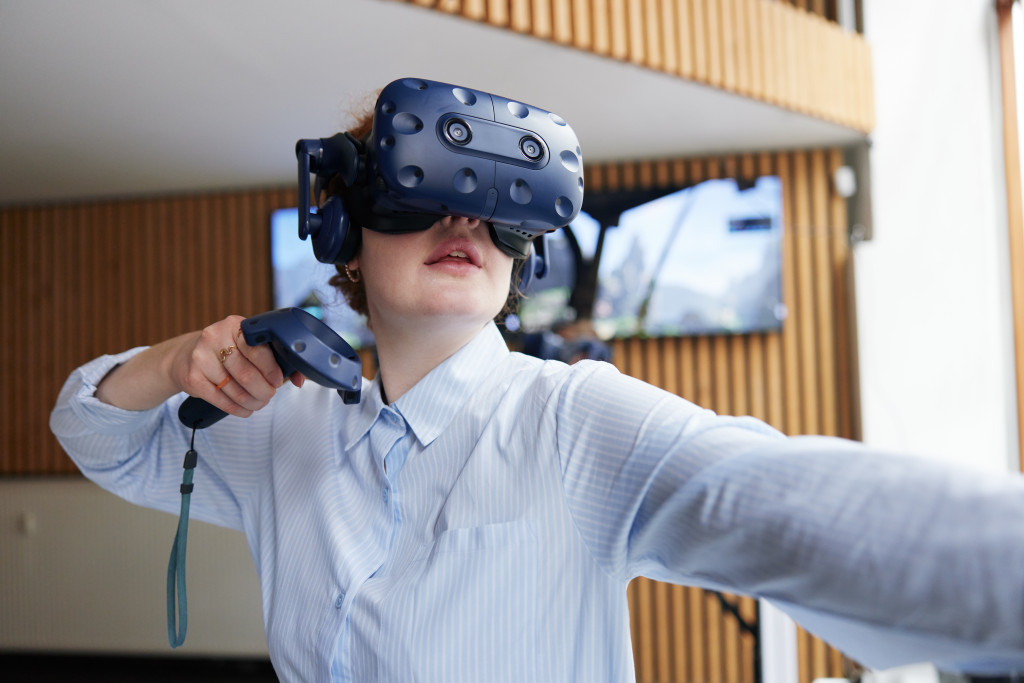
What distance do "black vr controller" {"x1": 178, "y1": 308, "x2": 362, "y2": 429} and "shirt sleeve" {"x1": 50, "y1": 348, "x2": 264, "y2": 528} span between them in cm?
41

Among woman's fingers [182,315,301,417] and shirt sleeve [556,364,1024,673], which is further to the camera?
woman's fingers [182,315,301,417]

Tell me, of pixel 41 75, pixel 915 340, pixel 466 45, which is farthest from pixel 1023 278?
pixel 41 75

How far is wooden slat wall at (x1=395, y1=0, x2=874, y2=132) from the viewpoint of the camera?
246cm

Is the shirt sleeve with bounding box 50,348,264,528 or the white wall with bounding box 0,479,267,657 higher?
the shirt sleeve with bounding box 50,348,264,528

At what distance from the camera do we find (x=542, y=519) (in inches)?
28.3

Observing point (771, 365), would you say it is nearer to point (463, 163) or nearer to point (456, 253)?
point (456, 253)

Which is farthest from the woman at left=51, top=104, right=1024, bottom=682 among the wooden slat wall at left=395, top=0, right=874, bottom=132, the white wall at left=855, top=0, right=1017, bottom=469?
the white wall at left=855, top=0, right=1017, bottom=469

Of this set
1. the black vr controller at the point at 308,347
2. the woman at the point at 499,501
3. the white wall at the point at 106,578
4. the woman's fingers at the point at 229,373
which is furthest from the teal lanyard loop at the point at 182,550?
the white wall at the point at 106,578

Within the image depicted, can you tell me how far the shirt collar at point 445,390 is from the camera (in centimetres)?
88

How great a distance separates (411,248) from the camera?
85cm

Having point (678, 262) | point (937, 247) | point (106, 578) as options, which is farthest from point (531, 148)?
point (106, 578)

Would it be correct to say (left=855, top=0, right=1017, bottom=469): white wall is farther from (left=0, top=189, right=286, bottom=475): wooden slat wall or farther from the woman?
(left=0, top=189, right=286, bottom=475): wooden slat wall

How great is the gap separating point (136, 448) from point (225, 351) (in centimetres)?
44

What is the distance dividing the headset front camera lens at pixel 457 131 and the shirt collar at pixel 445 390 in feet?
0.98
